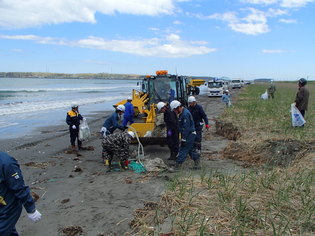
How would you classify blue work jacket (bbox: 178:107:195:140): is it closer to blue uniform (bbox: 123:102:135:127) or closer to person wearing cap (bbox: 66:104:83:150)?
blue uniform (bbox: 123:102:135:127)

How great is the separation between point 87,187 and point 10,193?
348cm

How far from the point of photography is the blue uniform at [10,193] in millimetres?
2916

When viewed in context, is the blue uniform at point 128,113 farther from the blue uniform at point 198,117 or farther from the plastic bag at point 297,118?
the plastic bag at point 297,118

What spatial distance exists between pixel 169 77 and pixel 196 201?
23.6 ft

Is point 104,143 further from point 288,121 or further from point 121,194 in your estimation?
point 288,121

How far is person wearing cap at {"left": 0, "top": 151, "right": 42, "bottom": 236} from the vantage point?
2.92 meters

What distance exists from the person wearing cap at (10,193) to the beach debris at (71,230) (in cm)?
144

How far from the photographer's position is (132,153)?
8.91 m

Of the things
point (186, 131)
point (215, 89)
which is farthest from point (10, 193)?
point (215, 89)

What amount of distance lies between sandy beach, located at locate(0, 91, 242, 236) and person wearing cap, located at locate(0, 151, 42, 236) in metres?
1.63

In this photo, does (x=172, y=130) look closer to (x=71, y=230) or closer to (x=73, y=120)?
(x=73, y=120)

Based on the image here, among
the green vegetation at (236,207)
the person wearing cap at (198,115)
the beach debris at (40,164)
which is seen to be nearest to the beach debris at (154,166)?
the green vegetation at (236,207)

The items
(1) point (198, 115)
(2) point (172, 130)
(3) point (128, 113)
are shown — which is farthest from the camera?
(3) point (128, 113)

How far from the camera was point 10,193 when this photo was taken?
305 centimetres
